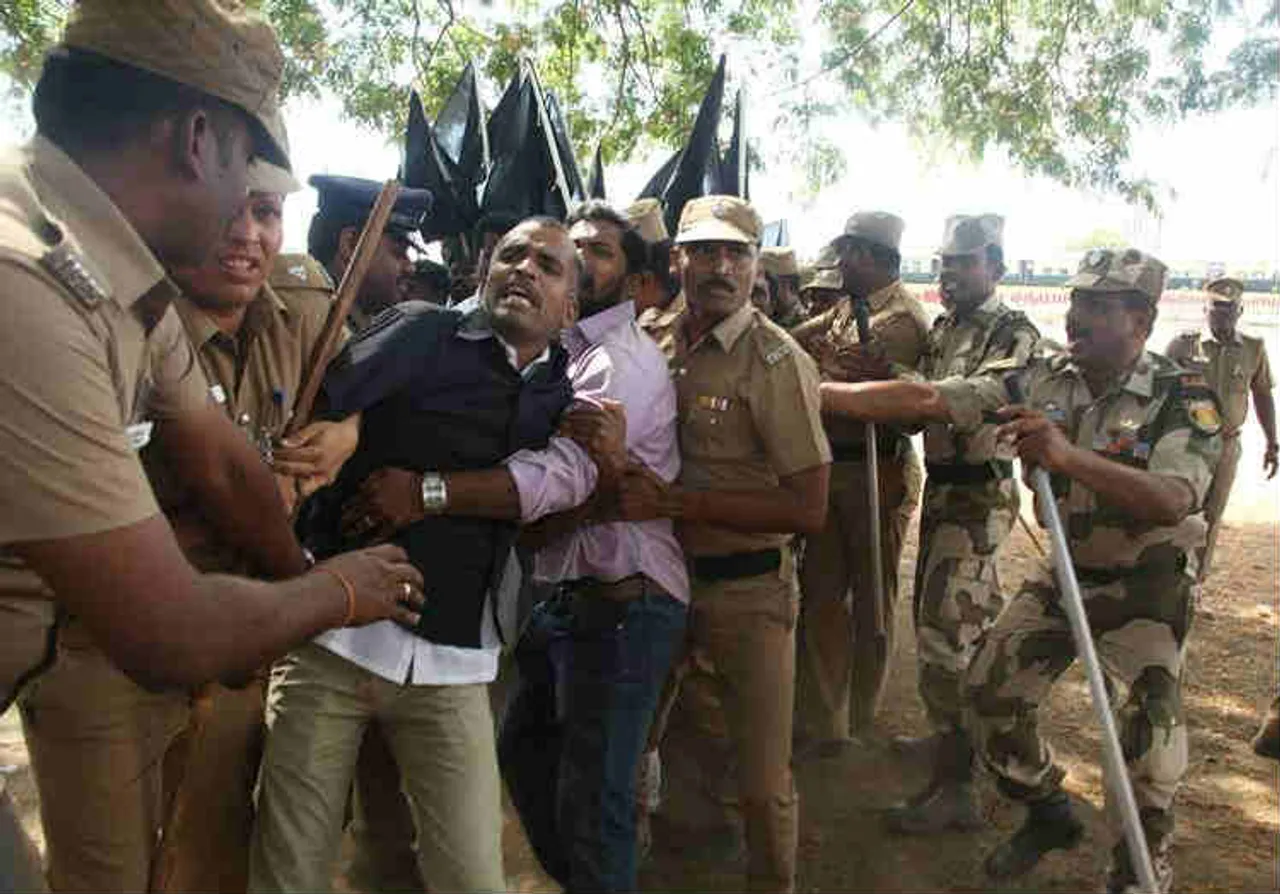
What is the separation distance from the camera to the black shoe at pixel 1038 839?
3.75 m

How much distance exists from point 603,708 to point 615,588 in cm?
32

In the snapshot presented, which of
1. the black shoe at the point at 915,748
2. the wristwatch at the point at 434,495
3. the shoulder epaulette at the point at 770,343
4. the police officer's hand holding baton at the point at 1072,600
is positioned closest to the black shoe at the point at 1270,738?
the black shoe at the point at 915,748

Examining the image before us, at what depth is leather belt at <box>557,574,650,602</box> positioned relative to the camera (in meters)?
2.94

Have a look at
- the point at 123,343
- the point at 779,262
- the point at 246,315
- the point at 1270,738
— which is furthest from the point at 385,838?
the point at 1270,738

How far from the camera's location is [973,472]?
4.55 metres

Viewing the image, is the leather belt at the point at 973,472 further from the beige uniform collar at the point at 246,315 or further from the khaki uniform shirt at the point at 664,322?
the beige uniform collar at the point at 246,315

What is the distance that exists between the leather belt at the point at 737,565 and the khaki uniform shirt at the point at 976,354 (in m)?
1.54

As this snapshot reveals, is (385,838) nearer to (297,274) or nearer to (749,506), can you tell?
(749,506)

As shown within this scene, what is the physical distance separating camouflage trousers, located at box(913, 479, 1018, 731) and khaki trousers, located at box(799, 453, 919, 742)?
308 mm

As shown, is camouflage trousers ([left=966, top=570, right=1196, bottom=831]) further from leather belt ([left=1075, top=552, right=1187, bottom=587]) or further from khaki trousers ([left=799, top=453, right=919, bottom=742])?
khaki trousers ([left=799, top=453, right=919, bottom=742])

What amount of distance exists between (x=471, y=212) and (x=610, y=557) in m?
3.33

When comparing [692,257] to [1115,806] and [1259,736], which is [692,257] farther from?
[1259,736]

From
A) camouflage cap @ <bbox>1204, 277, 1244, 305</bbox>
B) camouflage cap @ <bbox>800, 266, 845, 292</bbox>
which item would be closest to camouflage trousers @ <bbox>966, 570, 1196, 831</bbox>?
camouflage cap @ <bbox>800, 266, 845, 292</bbox>

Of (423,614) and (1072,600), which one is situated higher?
(423,614)
